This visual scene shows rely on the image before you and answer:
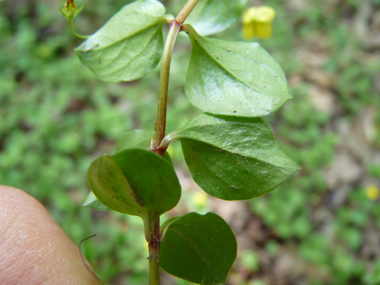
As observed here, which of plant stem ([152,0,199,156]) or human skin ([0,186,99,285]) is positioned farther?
human skin ([0,186,99,285])

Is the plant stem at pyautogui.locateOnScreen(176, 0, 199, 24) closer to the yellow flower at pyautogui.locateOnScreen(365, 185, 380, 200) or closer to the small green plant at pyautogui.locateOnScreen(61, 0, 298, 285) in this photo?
the small green plant at pyautogui.locateOnScreen(61, 0, 298, 285)

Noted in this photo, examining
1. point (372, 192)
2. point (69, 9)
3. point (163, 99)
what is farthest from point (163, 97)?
point (372, 192)

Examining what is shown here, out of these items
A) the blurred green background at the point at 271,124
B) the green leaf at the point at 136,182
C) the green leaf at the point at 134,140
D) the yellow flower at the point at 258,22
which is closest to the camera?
the green leaf at the point at 136,182

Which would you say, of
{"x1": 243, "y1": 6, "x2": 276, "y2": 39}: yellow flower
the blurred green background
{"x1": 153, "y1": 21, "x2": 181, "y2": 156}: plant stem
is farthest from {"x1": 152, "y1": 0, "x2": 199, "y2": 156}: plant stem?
the blurred green background

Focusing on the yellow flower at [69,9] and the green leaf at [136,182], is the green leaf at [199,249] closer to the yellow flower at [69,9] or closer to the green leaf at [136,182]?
the green leaf at [136,182]

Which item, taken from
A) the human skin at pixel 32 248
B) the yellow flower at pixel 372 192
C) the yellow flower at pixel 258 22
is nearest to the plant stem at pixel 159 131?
the human skin at pixel 32 248

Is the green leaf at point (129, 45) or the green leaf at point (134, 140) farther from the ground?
the green leaf at point (129, 45)
